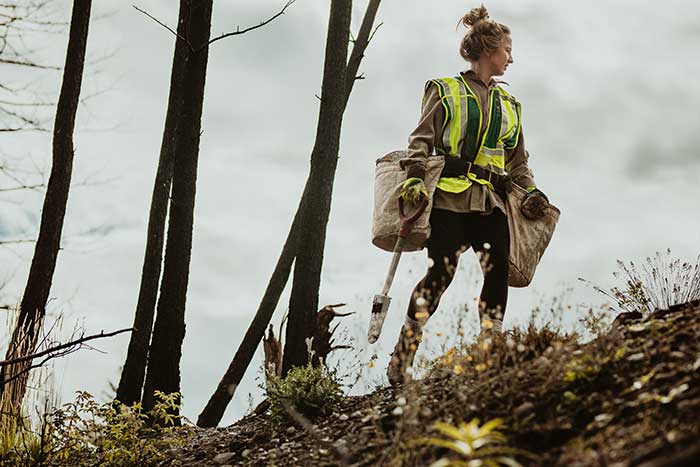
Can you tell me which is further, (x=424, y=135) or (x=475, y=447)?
(x=424, y=135)

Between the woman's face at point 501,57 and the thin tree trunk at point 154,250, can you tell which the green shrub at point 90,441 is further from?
the woman's face at point 501,57

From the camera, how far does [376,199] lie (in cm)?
550

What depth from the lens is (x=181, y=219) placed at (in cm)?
719

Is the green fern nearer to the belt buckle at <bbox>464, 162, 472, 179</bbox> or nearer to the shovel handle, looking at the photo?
the shovel handle

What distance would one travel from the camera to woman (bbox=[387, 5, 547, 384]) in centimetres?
509

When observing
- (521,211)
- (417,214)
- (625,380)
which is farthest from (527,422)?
(521,211)

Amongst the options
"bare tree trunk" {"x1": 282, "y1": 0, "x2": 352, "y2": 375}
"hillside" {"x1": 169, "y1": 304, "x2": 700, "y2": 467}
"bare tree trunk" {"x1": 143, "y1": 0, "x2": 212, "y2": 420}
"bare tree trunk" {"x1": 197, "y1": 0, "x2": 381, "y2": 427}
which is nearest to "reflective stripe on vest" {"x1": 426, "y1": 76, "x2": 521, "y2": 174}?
"hillside" {"x1": 169, "y1": 304, "x2": 700, "y2": 467}

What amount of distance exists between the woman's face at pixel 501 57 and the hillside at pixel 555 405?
1.79m

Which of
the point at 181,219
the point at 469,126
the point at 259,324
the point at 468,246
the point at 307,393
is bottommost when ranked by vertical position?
the point at 307,393

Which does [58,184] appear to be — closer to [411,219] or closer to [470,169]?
[411,219]

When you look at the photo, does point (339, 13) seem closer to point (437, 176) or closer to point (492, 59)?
point (492, 59)

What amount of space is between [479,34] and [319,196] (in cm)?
178

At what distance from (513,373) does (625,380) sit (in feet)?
1.71

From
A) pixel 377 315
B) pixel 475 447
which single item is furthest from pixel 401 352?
pixel 475 447
